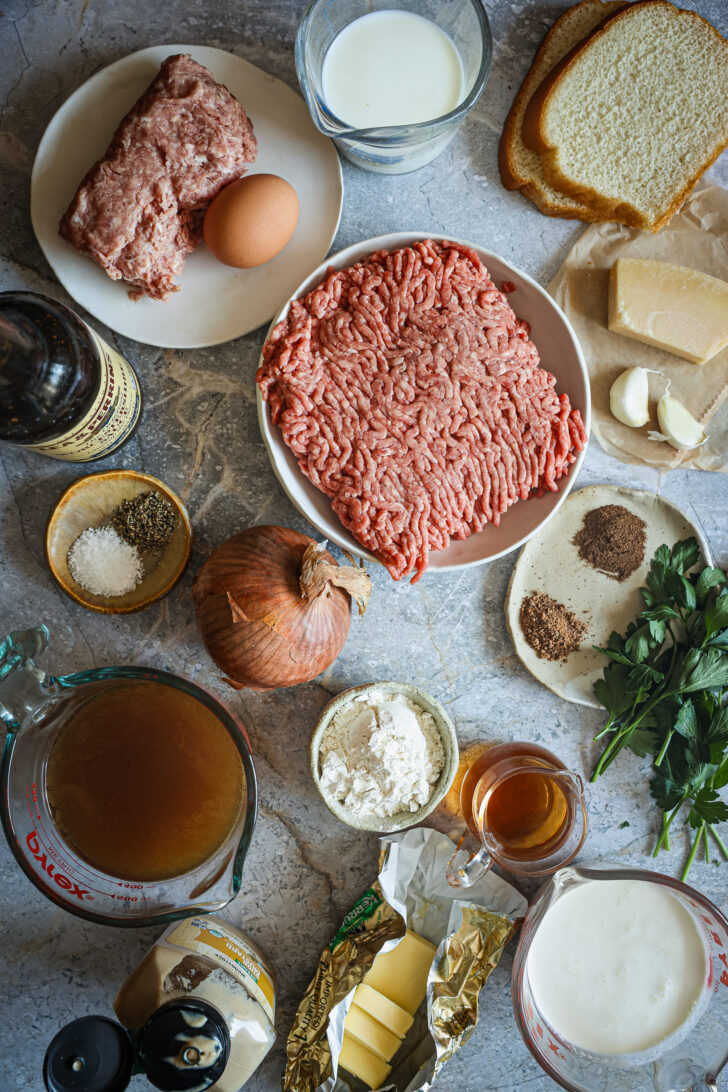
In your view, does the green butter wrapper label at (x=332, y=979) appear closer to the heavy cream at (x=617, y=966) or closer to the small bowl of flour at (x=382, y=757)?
the small bowl of flour at (x=382, y=757)

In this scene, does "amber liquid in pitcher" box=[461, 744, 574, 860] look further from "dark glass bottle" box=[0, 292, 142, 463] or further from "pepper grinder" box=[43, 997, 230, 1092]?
"dark glass bottle" box=[0, 292, 142, 463]

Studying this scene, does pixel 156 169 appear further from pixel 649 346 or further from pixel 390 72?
pixel 649 346

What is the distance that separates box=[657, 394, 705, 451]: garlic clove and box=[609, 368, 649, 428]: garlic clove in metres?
0.04

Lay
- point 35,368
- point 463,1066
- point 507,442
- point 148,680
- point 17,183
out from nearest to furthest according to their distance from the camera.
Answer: point 35,368, point 148,680, point 507,442, point 17,183, point 463,1066

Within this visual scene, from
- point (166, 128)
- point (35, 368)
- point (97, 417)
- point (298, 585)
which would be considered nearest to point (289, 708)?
point (298, 585)

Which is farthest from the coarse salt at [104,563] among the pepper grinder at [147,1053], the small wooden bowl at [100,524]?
the pepper grinder at [147,1053]

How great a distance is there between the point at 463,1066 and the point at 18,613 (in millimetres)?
1363

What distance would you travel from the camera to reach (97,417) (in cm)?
130

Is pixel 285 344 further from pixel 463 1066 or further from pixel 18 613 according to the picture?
pixel 463 1066

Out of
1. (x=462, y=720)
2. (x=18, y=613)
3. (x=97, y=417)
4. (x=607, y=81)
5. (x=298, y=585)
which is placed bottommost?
(x=18, y=613)

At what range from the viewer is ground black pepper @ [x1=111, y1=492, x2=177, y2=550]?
1465 millimetres

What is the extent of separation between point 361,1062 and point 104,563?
1096mm

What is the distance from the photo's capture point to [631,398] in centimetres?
154

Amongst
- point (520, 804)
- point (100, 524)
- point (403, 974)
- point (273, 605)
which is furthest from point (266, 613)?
point (403, 974)
